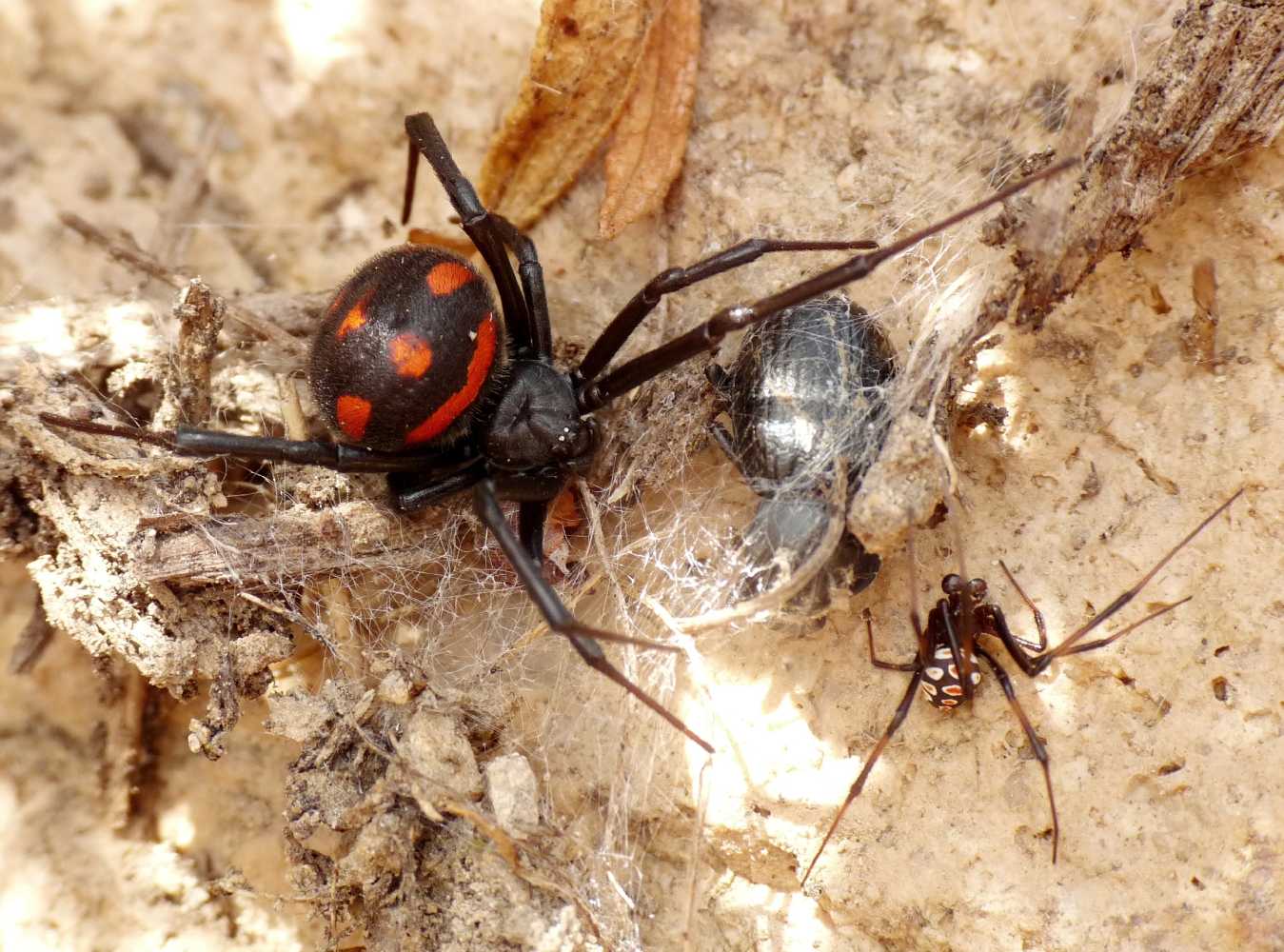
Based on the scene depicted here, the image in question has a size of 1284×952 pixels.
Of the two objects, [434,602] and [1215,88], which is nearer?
[1215,88]

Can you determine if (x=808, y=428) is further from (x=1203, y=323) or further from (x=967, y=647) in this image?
(x=1203, y=323)

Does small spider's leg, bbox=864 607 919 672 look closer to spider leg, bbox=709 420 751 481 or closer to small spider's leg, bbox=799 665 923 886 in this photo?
small spider's leg, bbox=799 665 923 886

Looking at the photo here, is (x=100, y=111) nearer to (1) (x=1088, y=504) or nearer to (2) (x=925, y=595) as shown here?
(2) (x=925, y=595)

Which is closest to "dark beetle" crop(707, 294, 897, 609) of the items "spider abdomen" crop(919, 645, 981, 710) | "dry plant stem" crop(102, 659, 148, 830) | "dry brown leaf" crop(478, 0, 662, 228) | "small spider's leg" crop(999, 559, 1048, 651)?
"spider abdomen" crop(919, 645, 981, 710)

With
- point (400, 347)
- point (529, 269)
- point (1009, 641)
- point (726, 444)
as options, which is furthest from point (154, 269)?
point (1009, 641)

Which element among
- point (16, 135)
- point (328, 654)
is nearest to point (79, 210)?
point (16, 135)

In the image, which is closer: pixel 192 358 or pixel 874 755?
pixel 874 755
